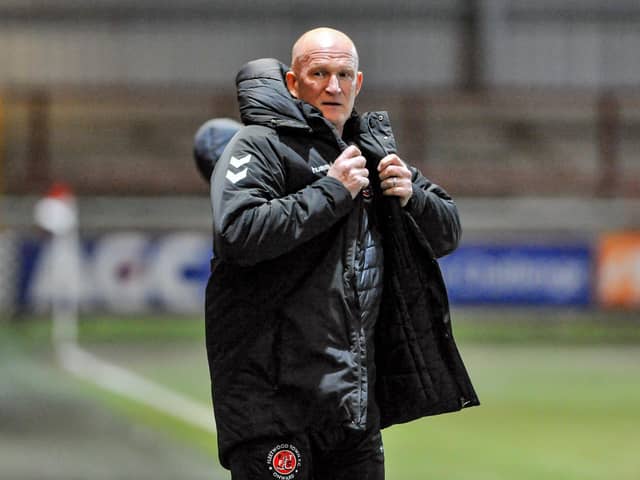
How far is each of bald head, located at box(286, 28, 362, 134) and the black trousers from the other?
98cm

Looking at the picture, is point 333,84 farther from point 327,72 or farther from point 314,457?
point 314,457

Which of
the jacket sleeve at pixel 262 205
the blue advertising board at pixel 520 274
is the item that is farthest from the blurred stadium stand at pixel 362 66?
the jacket sleeve at pixel 262 205

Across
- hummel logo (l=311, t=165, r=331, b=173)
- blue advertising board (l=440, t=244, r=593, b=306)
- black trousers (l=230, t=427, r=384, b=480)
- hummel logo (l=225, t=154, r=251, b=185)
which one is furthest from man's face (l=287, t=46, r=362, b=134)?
blue advertising board (l=440, t=244, r=593, b=306)

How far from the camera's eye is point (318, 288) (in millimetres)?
3914

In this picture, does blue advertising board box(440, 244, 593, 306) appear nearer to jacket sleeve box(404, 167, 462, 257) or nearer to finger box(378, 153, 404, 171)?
jacket sleeve box(404, 167, 462, 257)

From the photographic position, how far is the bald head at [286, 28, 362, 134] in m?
4.00

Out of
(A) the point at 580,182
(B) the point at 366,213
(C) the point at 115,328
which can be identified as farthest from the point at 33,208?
(B) the point at 366,213

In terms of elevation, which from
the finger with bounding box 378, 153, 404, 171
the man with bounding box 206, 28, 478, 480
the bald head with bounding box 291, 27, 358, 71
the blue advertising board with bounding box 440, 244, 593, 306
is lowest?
the man with bounding box 206, 28, 478, 480

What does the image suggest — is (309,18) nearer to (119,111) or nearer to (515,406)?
(119,111)

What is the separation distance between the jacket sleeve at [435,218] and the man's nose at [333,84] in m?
0.40

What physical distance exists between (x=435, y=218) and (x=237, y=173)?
687mm

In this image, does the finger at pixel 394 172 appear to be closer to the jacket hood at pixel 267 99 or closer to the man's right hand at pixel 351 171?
the man's right hand at pixel 351 171

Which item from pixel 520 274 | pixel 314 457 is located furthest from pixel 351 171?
pixel 520 274

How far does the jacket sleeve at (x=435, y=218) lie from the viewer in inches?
161
